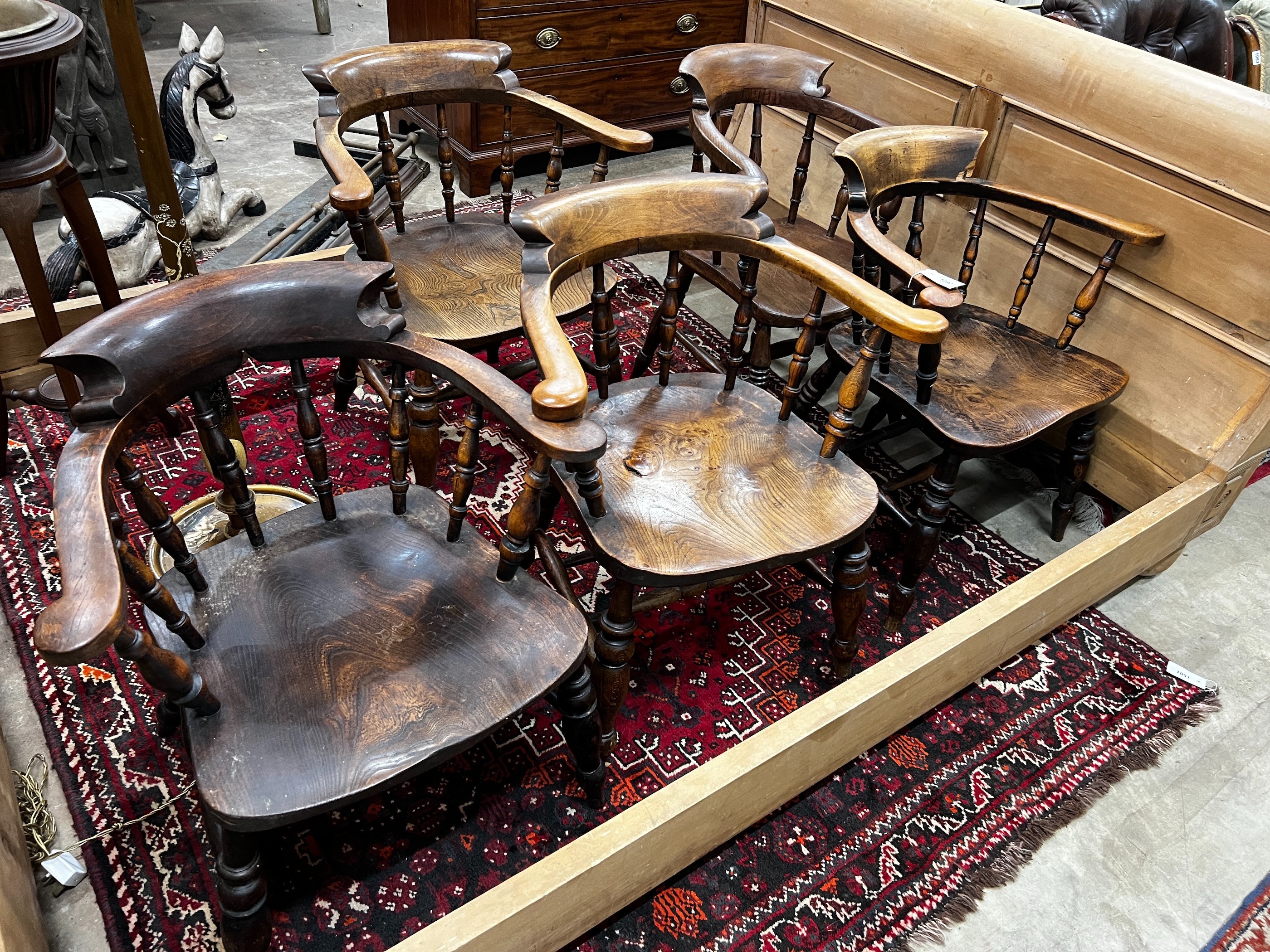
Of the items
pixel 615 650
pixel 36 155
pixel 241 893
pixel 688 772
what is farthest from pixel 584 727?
pixel 36 155

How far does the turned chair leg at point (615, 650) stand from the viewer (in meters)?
1.45

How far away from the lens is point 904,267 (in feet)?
5.47

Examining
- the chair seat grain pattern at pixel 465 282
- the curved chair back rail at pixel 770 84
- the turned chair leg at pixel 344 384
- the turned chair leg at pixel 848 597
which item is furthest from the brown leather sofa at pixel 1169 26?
the turned chair leg at pixel 344 384

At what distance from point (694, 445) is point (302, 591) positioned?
73 centimetres

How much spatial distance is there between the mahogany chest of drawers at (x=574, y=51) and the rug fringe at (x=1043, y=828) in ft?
8.66

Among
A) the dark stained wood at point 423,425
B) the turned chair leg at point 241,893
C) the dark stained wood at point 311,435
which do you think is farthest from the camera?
the dark stained wood at point 423,425

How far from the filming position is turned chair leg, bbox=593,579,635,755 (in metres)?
1.45

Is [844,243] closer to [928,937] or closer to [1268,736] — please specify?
[1268,736]

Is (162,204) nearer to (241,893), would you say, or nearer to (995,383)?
(241,893)

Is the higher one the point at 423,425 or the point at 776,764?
the point at 423,425

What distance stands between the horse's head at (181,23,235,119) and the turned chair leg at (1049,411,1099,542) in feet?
8.77

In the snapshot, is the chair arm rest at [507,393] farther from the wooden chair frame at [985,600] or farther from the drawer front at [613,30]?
the drawer front at [613,30]

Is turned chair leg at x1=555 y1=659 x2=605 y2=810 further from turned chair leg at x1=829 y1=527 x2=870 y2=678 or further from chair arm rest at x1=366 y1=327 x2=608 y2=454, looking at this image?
turned chair leg at x1=829 y1=527 x2=870 y2=678

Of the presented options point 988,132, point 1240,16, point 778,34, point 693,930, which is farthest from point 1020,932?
point 1240,16
